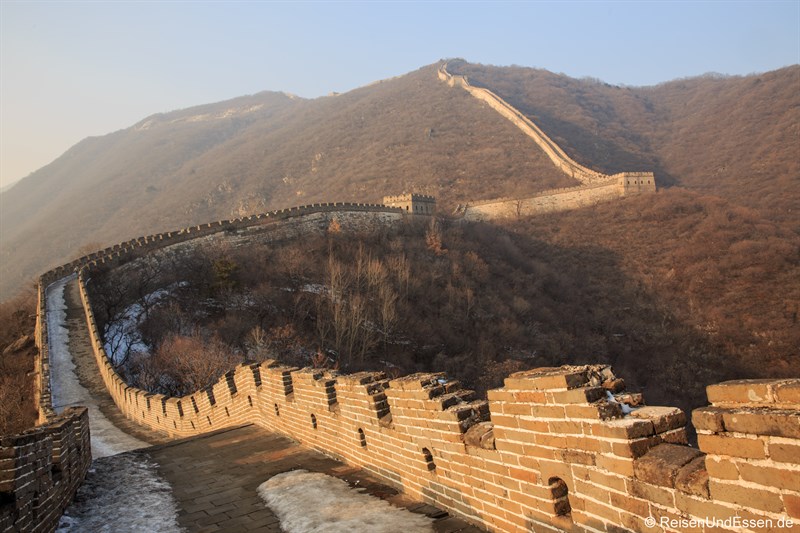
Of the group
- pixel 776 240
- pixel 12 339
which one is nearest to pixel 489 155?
pixel 776 240

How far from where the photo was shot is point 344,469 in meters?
6.06

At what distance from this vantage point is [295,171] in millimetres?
105750

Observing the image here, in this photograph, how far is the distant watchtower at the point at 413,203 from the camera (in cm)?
6041

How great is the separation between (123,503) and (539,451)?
15.4 ft

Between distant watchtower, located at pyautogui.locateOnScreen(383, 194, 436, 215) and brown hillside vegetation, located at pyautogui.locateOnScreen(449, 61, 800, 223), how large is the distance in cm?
3554

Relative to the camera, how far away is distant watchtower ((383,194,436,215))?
198 ft

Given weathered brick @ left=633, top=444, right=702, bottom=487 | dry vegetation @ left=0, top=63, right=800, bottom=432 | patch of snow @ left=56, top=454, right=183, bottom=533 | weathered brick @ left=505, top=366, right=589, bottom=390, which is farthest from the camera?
dry vegetation @ left=0, top=63, right=800, bottom=432

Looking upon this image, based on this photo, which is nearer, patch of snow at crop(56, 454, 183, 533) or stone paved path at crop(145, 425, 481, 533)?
stone paved path at crop(145, 425, 481, 533)

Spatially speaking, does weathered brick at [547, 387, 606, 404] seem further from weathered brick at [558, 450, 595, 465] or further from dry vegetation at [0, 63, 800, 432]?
dry vegetation at [0, 63, 800, 432]

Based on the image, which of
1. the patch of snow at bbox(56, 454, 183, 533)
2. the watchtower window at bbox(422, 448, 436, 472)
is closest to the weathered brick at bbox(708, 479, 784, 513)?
the watchtower window at bbox(422, 448, 436, 472)

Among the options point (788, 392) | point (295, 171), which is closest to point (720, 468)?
point (788, 392)

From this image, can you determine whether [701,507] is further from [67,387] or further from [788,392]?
[67,387]

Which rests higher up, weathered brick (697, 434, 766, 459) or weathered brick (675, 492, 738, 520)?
weathered brick (697, 434, 766, 459)

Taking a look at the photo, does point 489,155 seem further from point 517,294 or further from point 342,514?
point 342,514
